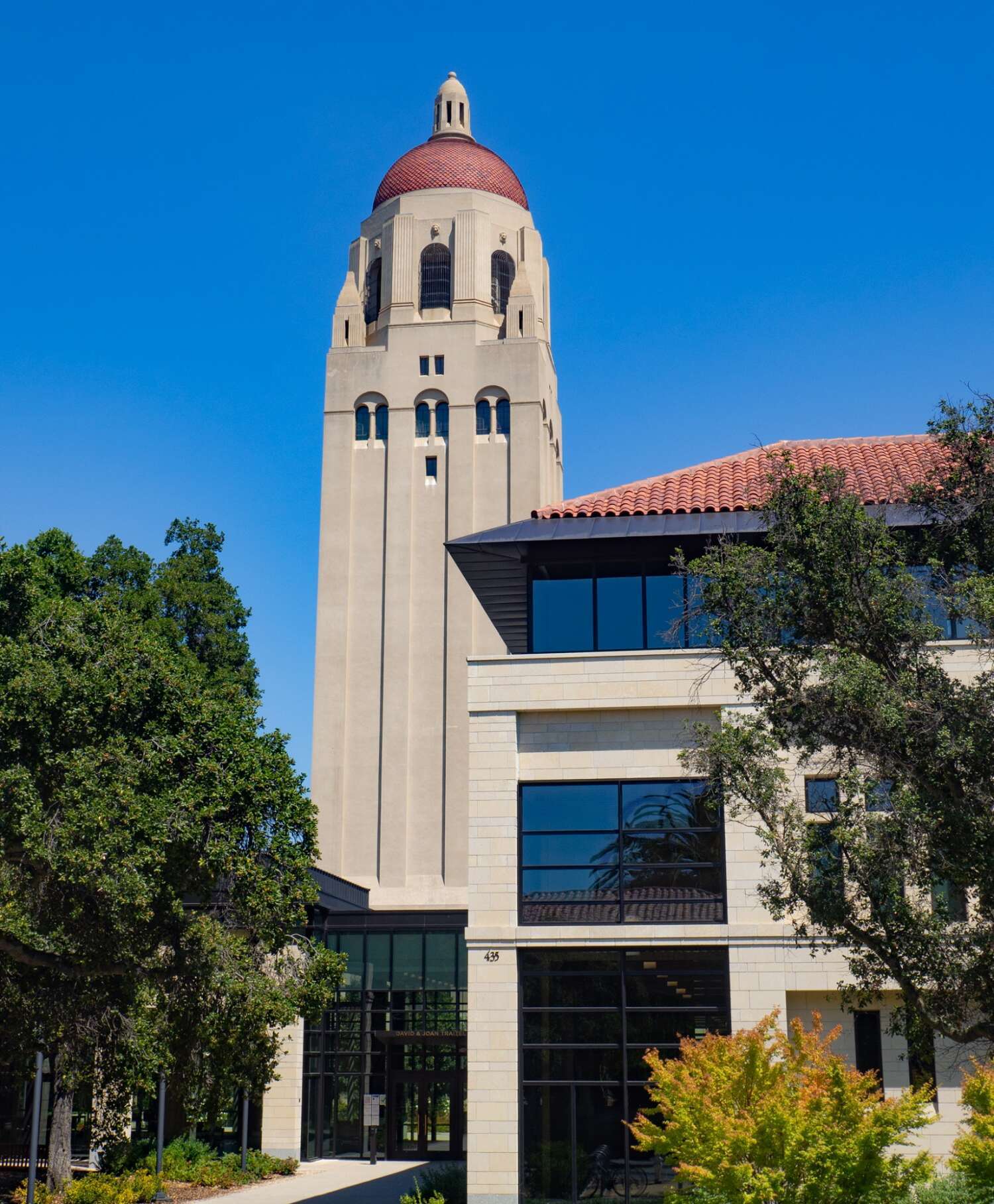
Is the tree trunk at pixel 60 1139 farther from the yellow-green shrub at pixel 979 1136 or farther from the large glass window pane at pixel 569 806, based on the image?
the yellow-green shrub at pixel 979 1136

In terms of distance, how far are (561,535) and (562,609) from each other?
4.79 feet

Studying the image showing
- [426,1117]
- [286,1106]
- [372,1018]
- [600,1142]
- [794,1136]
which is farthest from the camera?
[372,1018]

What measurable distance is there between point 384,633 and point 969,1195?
40425 millimetres

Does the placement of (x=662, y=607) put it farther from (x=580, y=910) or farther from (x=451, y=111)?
(x=451, y=111)

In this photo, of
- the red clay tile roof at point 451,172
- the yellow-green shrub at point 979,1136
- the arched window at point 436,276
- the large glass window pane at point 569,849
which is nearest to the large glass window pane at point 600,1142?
the large glass window pane at point 569,849

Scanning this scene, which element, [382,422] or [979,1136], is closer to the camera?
[979,1136]

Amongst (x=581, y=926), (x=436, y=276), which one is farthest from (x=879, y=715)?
(x=436, y=276)

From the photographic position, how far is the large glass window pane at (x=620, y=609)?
86.3 feet

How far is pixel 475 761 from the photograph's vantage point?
25.8m

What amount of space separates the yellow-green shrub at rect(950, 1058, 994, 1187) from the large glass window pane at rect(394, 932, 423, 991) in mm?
24984

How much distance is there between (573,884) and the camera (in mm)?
25281

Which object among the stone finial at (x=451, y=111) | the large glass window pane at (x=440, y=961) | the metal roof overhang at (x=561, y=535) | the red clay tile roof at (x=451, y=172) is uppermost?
the stone finial at (x=451, y=111)

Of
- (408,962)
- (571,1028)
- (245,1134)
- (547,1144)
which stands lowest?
(245,1134)

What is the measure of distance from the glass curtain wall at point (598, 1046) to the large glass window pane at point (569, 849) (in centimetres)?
157
